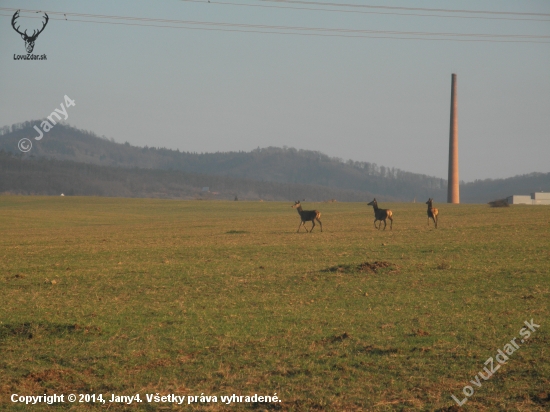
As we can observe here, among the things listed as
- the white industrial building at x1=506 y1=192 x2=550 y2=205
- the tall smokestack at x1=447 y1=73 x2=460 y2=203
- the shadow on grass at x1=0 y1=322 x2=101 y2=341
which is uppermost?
the tall smokestack at x1=447 y1=73 x2=460 y2=203

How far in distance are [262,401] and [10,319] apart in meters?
6.83

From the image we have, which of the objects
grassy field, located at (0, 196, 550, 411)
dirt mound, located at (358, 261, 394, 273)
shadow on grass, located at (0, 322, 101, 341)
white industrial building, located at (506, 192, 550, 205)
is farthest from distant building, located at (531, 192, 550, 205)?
shadow on grass, located at (0, 322, 101, 341)

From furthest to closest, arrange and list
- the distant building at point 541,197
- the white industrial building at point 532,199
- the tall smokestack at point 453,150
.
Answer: the distant building at point 541,197 → the white industrial building at point 532,199 → the tall smokestack at point 453,150

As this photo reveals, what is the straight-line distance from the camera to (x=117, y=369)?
30.2ft

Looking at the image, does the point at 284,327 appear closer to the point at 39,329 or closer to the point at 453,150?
the point at 39,329

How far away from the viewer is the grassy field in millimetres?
8281

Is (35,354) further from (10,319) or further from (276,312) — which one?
(276,312)

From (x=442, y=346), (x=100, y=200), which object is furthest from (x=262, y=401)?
(x=100, y=200)

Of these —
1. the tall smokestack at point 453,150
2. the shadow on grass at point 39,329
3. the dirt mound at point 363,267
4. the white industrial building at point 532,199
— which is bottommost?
the shadow on grass at point 39,329

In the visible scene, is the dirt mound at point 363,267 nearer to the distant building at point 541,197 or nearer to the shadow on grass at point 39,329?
the shadow on grass at point 39,329

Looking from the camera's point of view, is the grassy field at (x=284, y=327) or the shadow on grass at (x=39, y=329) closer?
the grassy field at (x=284, y=327)

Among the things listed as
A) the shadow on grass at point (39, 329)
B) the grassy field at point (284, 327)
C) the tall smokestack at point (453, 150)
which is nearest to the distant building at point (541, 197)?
the tall smokestack at point (453, 150)

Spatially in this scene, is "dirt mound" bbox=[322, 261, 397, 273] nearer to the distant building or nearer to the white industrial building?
the white industrial building

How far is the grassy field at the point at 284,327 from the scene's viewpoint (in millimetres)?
8281
